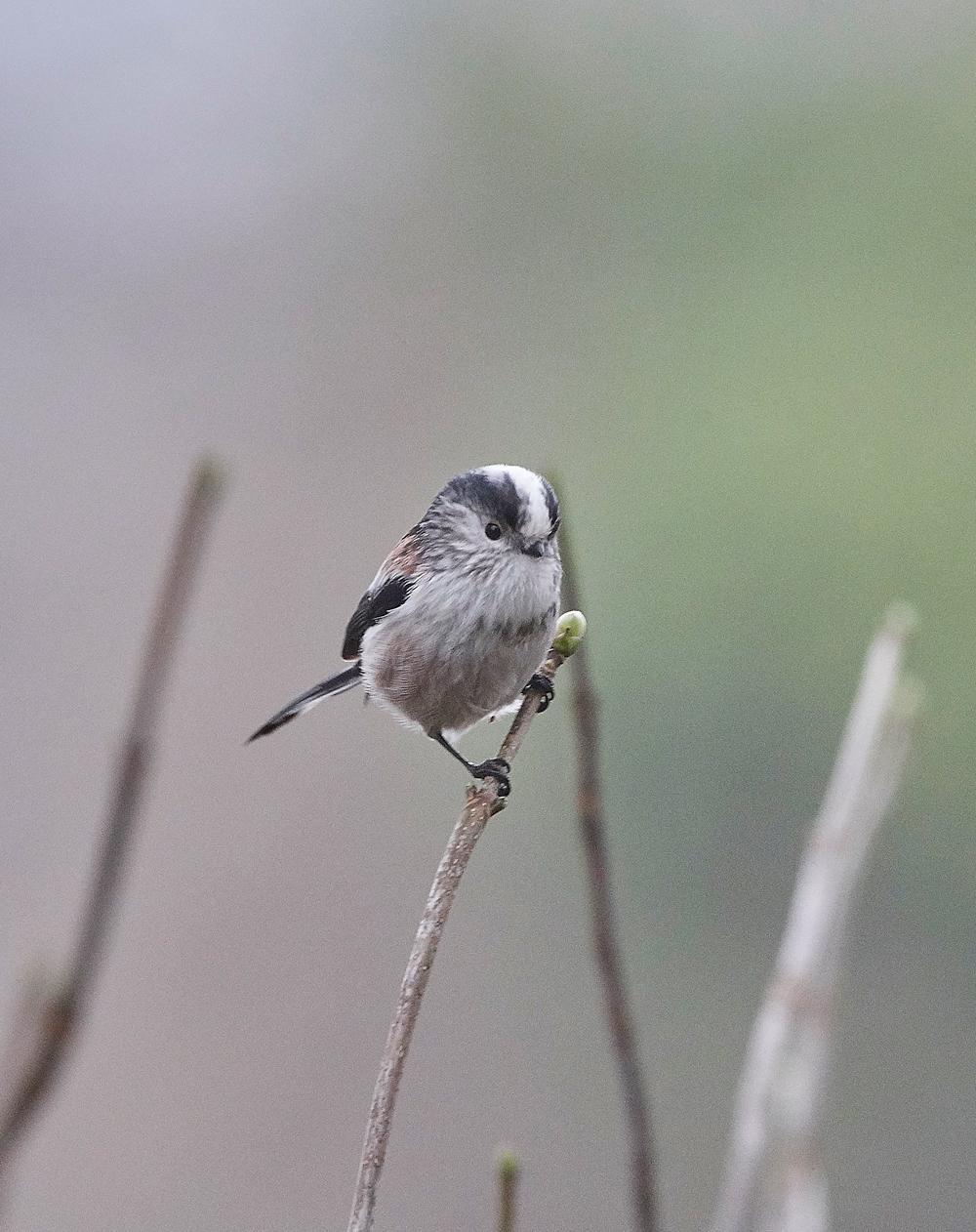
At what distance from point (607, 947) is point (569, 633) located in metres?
0.32

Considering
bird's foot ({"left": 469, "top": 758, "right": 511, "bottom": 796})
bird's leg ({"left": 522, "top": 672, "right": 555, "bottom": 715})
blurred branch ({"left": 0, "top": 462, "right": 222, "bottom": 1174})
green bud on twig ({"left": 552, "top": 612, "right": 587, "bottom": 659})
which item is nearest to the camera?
blurred branch ({"left": 0, "top": 462, "right": 222, "bottom": 1174})

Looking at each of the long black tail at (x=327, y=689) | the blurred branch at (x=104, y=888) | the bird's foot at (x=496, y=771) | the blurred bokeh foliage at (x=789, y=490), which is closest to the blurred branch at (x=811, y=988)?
the bird's foot at (x=496, y=771)

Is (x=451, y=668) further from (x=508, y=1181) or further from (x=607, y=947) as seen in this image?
(x=508, y=1181)

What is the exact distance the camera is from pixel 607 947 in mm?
779

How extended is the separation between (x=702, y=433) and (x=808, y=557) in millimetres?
754

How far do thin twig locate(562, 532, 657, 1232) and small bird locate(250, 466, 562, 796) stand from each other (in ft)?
1.72

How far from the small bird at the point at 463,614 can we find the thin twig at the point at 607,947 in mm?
526

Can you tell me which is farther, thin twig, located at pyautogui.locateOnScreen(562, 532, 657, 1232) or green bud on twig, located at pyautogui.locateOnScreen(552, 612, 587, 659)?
green bud on twig, located at pyautogui.locateOnScreen(552, 612, 587, 659)

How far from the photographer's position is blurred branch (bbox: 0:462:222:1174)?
590 mm

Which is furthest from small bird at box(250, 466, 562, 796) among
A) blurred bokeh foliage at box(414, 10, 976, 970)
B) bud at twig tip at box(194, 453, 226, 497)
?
blurred bokeh foliage at box(414, 10, 976, 970)

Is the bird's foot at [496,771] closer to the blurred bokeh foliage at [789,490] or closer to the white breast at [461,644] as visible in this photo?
the white breast at [461,644]

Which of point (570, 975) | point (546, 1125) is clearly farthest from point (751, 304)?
point (546, 1125)

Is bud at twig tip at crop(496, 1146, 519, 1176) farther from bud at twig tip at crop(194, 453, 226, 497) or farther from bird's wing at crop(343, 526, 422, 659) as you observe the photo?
bird's wing at crop(343, 526, 422, 659)

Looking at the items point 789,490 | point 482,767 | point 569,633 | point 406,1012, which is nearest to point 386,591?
point 482,767
